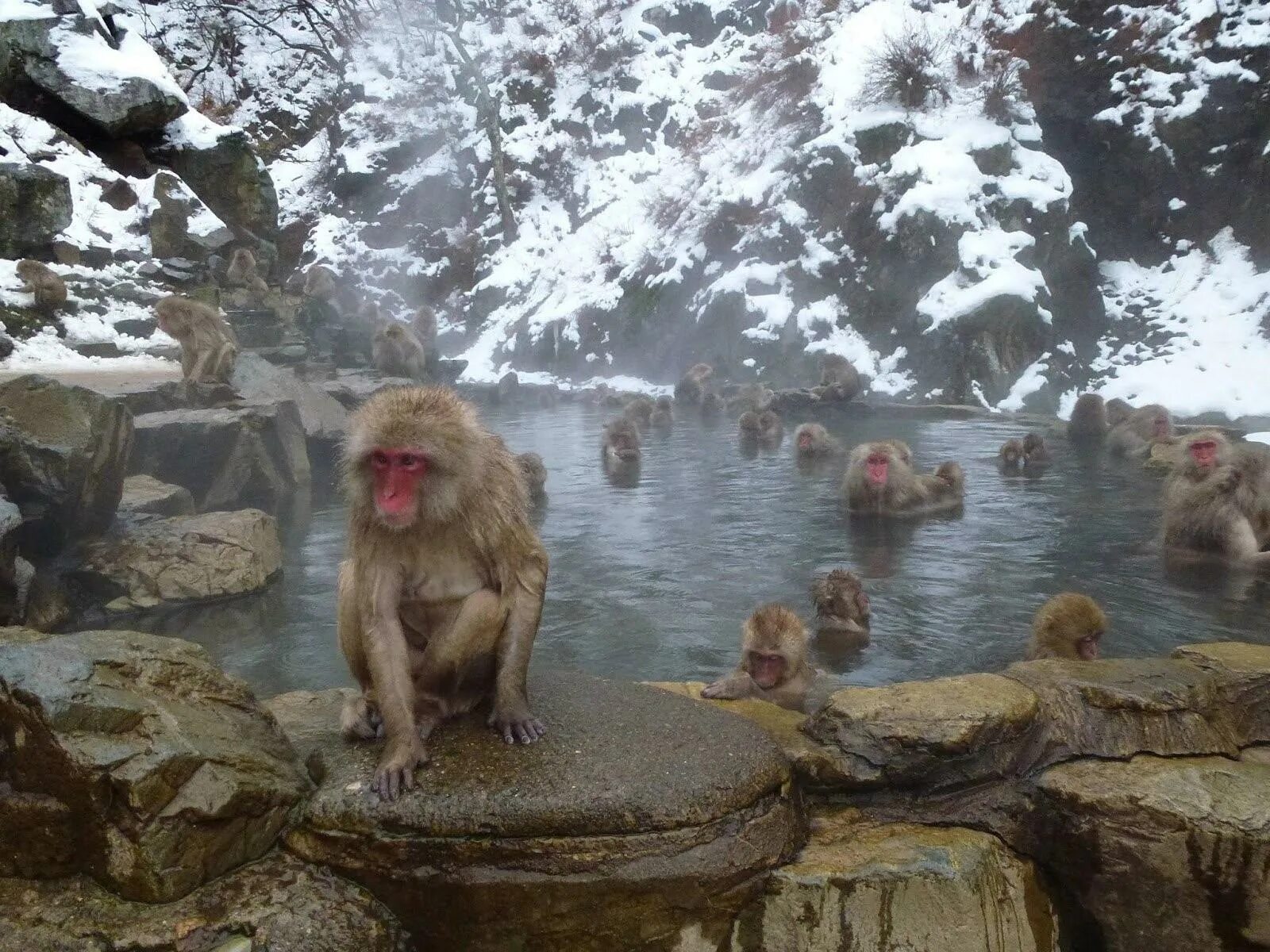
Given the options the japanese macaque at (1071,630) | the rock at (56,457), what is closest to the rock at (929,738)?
the japanese macaque at (1071,630)

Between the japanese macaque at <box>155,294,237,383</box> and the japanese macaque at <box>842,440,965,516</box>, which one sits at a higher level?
the japanese macaque at <box>155,294,237,383</box>

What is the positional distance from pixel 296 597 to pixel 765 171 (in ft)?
51.8

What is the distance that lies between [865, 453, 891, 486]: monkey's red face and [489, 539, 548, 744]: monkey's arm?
5.68 metres

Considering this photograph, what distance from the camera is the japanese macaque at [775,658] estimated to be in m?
4.04

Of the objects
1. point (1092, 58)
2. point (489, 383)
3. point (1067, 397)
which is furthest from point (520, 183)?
point (1067, 397)

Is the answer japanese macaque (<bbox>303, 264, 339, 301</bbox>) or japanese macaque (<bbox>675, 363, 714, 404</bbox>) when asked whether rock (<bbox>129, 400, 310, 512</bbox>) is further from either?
japanese macaque (<bbox>303, 264, 339, 301</bbox>)

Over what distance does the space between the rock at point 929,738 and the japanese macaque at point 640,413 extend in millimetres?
10834

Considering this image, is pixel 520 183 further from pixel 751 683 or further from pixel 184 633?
pixel 751 683

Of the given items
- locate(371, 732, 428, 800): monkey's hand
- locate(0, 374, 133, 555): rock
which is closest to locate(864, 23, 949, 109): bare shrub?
locate(0, 374, 133, 555): rock

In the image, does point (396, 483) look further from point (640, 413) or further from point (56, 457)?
point (640, 413)

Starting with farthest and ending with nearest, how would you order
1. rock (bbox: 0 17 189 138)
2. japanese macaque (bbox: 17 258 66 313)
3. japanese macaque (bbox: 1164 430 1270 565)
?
1. japanese macaque (bbox: 17 258 66 313)
2. rock (bbox: 0 17 189 138)
3. japanese macaque (bbox: 1164 430 1270 565)

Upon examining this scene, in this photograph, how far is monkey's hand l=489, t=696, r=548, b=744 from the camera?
8.66 feet

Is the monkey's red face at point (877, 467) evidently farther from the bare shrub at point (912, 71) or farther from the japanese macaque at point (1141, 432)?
the bare shrub at point (912, 71)

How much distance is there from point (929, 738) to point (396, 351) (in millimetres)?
13369
